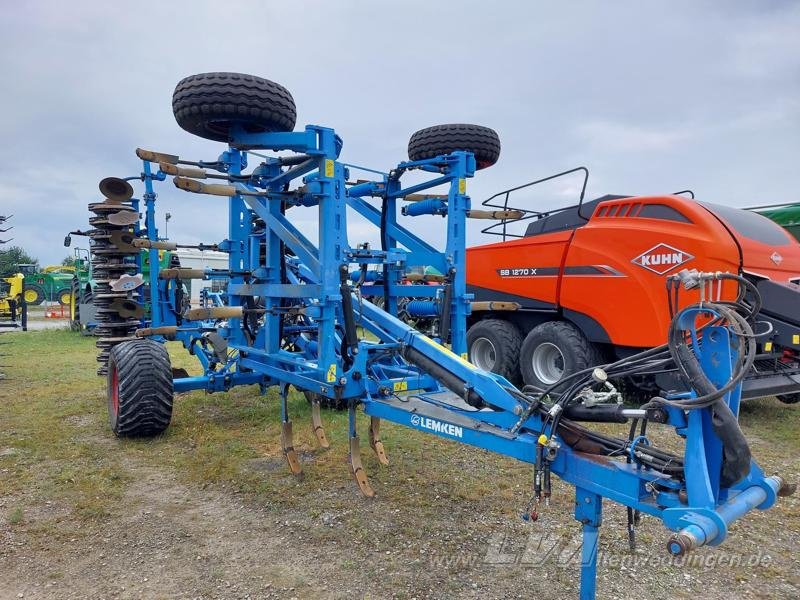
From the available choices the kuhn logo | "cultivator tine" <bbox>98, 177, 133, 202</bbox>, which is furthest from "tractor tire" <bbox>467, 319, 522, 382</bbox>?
"cultivator tine" <bbox>98, 177, 133, 202</bbox>

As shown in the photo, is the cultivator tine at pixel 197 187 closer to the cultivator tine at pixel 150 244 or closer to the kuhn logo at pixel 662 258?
the cultivator tine at pixel 150 244

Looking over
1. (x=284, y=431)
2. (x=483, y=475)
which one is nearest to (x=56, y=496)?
(x=284, y=431)

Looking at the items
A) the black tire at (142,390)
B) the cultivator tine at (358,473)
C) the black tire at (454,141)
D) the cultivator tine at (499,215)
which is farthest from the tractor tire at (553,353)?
the black tire at (142,390)

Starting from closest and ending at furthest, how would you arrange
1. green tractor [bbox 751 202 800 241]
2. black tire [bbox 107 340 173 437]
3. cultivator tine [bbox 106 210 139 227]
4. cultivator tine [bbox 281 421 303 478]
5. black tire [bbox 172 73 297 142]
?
black tire [bbox 172 73 297 142] < cultivator tine [bbox 281 421 303 478] < black tire [bbox 107 340 173 437] < cultivator tine [bbox 106 210 139 227] < green tractor [bbox 751 202 800 241]

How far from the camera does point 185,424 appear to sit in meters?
5.76

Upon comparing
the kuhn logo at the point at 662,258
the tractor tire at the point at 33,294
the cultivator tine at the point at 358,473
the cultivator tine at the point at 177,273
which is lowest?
the cultivator tine at the point at 358,473

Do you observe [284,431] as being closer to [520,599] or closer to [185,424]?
[185,424]

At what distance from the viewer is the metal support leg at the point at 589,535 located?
94.9 inches

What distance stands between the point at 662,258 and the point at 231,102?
4.04 meters

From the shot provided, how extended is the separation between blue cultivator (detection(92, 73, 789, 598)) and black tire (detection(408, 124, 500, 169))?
0.01m

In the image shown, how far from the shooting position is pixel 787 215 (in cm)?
854

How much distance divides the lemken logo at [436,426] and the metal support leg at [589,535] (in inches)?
27.1

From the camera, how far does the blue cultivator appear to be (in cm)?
222

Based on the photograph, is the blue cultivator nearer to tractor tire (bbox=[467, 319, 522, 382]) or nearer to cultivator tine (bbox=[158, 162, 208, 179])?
cultivator tine (bbox=[158, 162, 208, 179])
